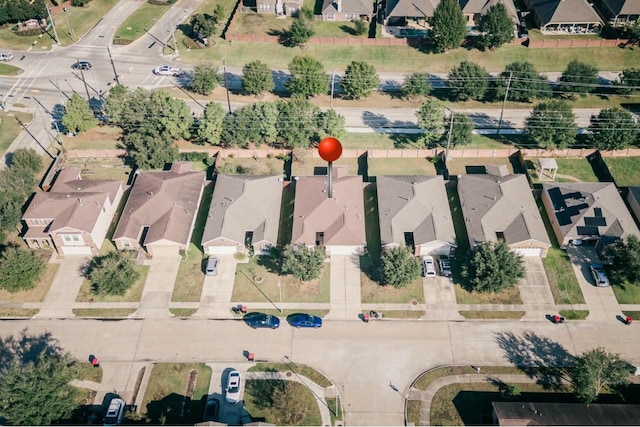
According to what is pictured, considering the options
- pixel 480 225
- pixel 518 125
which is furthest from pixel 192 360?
pixel 518 125

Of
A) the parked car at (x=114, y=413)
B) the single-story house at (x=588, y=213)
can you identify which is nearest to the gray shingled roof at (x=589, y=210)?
the single-story house at (x=588, y=213)

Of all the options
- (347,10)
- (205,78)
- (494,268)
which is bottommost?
(494,268)

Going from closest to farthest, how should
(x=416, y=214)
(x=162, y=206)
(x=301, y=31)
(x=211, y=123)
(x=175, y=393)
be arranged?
1. (x=175, y=393)
2. (x=416, y=214)
3. (x=162, y=206)
4. (x=211, y=123)
5. (x=301, y=31)

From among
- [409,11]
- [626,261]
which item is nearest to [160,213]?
[626,261]

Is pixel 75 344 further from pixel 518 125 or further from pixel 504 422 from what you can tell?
pixel 518 125

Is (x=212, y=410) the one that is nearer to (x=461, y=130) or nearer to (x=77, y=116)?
(x=461, y=130)
